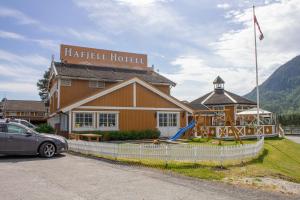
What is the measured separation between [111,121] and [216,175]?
15.4m

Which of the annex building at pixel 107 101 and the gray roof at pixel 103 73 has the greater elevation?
the gray roof at pixel 103 73

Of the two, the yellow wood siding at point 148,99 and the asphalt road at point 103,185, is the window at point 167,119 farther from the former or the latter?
the asphalt road at point 103,185

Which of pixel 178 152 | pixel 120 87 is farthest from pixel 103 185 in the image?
pixel 120 87

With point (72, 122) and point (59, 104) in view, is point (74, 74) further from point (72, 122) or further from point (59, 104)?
point (72, 122)

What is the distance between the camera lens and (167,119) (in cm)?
2770

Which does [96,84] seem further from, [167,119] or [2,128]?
[2,128]

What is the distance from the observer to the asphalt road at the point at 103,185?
7332 millimetres

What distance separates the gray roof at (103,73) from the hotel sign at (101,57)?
51.9 inches

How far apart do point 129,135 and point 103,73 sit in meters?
8.63

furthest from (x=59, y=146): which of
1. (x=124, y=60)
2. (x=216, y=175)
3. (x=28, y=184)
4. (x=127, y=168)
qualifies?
(x=124, y=60)

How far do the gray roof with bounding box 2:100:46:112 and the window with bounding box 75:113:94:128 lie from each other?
170ft

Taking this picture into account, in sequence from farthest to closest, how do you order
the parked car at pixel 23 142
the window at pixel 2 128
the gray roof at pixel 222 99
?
1. the gray roof at pixel 222 99
2. the window at pixel 2 128
3. the parked car at pixel 23 142

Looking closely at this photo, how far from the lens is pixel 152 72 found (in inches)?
1432

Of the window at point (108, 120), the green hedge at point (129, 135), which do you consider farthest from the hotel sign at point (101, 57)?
the green hedge at point (129, 135)
